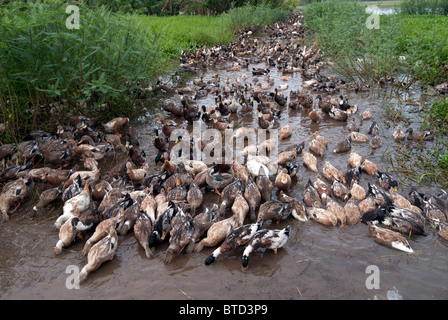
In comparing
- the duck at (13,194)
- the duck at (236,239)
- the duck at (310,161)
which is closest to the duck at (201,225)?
the duck at (236,239)

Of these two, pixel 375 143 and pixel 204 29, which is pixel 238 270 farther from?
pixel 204 29

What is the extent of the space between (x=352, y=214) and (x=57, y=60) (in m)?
6.26

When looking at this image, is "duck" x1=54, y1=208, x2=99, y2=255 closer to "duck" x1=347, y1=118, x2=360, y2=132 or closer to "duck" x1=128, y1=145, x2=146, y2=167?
"duck" x1=128, y1=145, x2=146, y2=167

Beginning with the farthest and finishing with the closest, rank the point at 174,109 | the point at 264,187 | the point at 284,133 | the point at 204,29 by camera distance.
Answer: the point at 204,29
the point at 174,109
the point at 284,133
the point at 264,187

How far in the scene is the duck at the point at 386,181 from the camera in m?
5.39

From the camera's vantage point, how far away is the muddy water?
3.62 meters

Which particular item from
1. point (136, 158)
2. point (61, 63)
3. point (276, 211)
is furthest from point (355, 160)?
point (61, 63)

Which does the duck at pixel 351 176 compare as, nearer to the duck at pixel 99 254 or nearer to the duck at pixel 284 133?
the duck at pixel 284 133

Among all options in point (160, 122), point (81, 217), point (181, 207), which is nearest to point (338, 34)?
point (160, 122)

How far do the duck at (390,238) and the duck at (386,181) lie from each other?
1.34 metres

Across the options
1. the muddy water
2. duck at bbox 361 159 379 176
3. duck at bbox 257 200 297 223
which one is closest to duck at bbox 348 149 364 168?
duck at bbox 361 159 379 176

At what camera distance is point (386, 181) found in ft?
18.1

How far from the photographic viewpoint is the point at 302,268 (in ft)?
13.0

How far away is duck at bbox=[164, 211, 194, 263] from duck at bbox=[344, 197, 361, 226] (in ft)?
7.91
